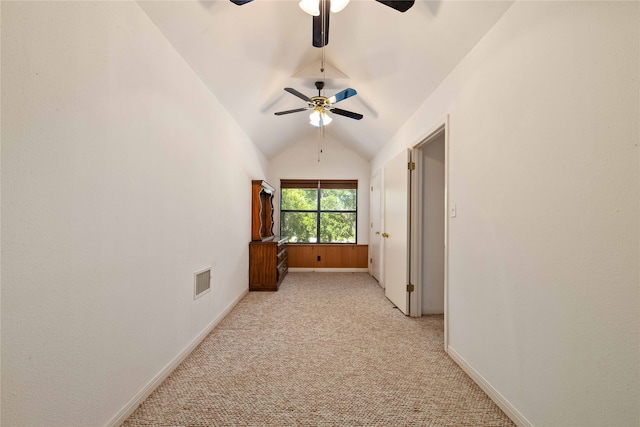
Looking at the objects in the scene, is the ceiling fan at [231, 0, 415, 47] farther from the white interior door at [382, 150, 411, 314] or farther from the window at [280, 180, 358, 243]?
the window at [280, 180, 358, 243]

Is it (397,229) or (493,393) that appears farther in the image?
(397,229)

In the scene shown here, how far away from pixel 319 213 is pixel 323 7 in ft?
16.0

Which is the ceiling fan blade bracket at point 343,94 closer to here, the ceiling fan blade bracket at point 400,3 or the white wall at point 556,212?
the white wall at point 556,212

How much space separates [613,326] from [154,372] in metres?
2.36

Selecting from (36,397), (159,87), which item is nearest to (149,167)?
(159,87)

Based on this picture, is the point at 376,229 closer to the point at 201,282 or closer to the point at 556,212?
the point at 201,282

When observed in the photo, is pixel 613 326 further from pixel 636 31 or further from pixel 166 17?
pixel 166 17

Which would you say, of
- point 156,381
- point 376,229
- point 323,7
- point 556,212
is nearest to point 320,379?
point 156,381

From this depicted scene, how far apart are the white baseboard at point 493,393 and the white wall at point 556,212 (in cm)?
2

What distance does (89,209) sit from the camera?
4.30 ft

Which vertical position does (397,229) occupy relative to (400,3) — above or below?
below

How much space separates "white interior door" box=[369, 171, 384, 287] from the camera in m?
5.00

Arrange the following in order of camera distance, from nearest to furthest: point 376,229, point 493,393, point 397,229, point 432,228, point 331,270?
point 493,393 < point 432,228 < point 397,229 < point 376,229 < point 331,270

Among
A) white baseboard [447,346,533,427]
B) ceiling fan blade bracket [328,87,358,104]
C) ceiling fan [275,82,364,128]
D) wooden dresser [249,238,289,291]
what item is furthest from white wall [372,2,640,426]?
wooden dresser [249,238,289,291]
